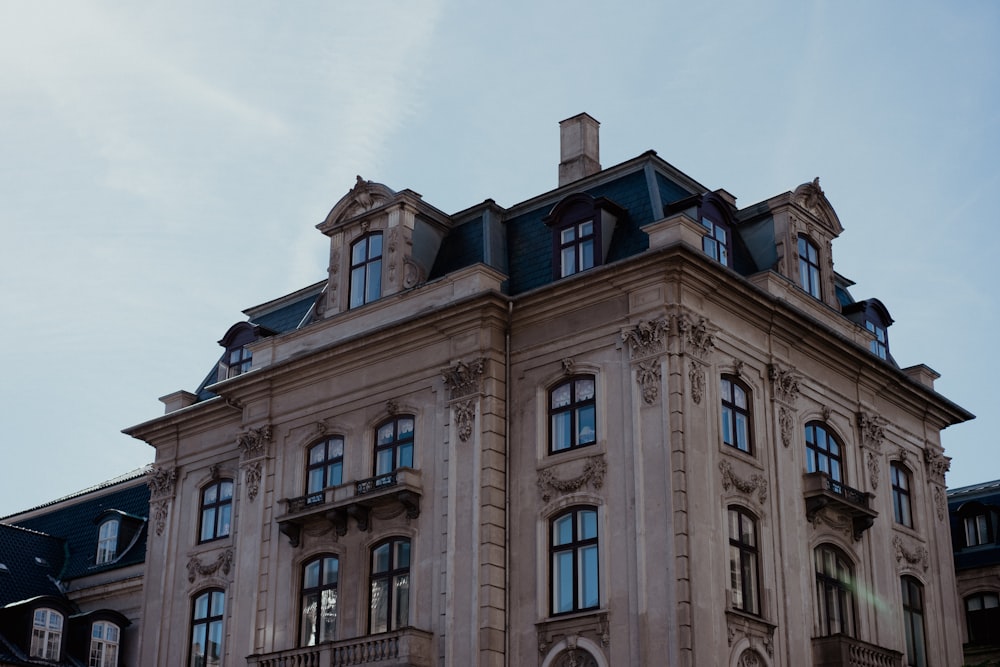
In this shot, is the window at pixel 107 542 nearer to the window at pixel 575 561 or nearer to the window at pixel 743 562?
the window at pixel 575 561

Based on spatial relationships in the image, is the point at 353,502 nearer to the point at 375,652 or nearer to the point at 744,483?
the point at 375,652

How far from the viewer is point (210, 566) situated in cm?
3988

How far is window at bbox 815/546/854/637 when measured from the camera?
1352 inches

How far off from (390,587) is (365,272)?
8.73 m

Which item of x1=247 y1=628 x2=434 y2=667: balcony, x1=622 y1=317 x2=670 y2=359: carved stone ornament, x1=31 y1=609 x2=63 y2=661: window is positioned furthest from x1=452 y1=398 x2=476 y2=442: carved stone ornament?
x1=31 y1=609 x2=63 y2=661: window

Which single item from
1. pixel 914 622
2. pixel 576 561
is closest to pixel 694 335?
pixel 576 561

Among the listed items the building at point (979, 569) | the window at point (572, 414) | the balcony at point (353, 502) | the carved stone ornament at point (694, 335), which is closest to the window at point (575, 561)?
the window at point (572, 414)

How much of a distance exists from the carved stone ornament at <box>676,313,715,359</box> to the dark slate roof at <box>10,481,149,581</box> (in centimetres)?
2123

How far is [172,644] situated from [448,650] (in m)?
11.0

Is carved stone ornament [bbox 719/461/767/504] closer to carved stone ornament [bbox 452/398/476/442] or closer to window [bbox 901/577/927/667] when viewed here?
carved stone ornament [bbox 452/398/476/442]

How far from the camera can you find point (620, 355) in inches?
1299

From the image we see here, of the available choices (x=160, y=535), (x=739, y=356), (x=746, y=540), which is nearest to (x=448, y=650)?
(x=746, y=540)

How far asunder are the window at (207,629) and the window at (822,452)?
16.2 metres

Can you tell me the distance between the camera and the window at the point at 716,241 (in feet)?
115
